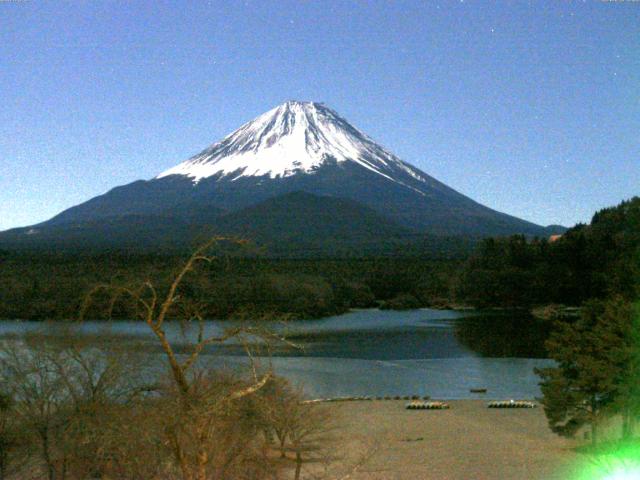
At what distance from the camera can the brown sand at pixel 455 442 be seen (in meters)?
12.0

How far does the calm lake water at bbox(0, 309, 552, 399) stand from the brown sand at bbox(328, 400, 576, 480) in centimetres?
206

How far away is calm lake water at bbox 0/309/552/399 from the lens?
73.1 ft

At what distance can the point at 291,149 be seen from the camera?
11800 centimetres

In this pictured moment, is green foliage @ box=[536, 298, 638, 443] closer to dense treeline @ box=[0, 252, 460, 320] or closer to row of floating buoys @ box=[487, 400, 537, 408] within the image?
row of floating buoys @ box=[487, 400, 537, 408]

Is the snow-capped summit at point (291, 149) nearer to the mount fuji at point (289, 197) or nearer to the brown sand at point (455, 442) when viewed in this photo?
the mount fuji at point (289, 197)

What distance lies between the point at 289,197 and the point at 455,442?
83779mm

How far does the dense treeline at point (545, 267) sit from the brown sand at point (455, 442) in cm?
2637

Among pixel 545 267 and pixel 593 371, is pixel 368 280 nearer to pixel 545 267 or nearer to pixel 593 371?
pixel 545 267

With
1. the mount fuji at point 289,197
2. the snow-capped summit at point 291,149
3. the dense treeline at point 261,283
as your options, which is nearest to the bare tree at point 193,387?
the dense treeline at point 261,283

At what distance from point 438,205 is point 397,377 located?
84.2 metres

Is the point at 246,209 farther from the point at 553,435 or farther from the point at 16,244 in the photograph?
the point at 553,435

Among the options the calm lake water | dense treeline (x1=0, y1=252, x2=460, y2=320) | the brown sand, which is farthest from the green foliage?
dense treeline (x1=0, y1=252, x2=460, y2=320)

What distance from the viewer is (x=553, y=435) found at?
1520 centimetres

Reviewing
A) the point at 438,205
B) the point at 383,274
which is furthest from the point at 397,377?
the point at 438,205
